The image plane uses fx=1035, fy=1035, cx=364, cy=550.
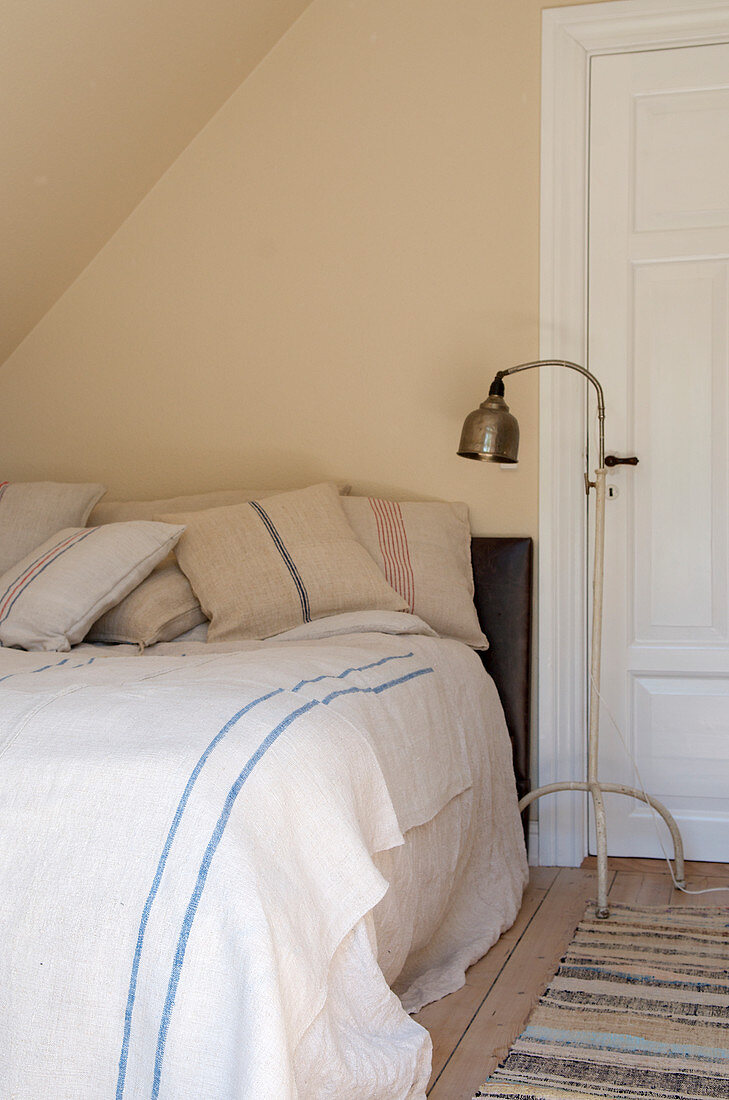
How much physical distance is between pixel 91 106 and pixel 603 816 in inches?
87.8

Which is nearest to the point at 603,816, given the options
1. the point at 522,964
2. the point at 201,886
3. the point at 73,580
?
the point at 522,964

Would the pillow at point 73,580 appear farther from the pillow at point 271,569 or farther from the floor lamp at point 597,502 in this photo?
the floor lamp at point 597,502

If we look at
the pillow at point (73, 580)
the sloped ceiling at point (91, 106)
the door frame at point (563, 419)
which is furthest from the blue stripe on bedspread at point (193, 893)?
the sloped ceiling at point (91, 106)

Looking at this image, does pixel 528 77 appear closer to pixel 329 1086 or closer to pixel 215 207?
pixel 215 207

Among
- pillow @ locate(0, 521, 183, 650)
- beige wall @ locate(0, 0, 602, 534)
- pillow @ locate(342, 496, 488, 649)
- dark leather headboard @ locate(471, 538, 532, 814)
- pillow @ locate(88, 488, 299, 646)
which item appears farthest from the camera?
beige wall @ locate(0, 0, 602, 534)

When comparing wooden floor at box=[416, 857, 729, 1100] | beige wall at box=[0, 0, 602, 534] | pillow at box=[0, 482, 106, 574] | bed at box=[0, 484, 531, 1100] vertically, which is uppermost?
beige wall at box=[0, 0, 602, 534]

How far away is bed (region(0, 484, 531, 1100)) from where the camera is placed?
106 cm

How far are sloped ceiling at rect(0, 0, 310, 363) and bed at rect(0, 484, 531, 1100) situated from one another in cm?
155

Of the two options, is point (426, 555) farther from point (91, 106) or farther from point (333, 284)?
point (91, 106)

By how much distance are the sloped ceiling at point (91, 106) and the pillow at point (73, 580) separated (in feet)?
3.43

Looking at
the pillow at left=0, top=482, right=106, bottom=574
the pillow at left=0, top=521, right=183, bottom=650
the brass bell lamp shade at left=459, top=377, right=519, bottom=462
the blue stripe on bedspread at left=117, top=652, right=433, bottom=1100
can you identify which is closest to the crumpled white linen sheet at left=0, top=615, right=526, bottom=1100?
the blue stripe on bedspread at left=117, top=652, right=433, bottom=1100

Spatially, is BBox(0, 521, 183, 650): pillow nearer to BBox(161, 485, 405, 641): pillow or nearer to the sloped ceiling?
BBox(161, 485, 405, 641): pillow

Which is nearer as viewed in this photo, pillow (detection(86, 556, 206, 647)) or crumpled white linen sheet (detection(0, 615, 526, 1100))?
crumpled white linen sheet (detection(0, 615, 526, 1100))

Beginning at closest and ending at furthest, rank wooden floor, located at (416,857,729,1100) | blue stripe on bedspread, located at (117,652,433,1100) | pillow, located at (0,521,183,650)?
blue stripe on bedspread, located at (117,652,433,1100), wooden floor, located at (416,857,729,1100), pillow, located at (0,521,183,650)
